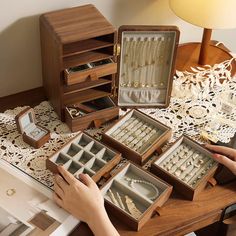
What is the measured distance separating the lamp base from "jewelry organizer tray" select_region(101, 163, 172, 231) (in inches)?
21.2

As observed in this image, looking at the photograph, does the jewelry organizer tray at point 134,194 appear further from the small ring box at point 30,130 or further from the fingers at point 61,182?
the small ring box at point 30,130

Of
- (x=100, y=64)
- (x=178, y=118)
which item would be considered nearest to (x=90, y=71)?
(x=100, y=64)

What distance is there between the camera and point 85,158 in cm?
129

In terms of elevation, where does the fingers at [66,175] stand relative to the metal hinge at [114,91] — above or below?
below

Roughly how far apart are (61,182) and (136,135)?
11.0 inches

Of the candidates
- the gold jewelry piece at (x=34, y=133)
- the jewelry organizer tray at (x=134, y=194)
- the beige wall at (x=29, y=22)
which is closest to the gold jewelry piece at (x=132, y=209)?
the jewelry organizer tray at (x=134, y=194)

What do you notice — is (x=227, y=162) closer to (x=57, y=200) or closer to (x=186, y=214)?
(x=186, y=214)

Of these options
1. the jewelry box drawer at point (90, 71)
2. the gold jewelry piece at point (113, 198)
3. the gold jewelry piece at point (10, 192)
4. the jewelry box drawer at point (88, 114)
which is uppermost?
the jewelry box drawer at point (90, 71)

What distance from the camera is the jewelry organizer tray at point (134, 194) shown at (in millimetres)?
1146

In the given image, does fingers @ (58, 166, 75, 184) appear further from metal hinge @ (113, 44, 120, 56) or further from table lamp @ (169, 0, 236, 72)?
table lamp @ (169, 0, 236, 72)

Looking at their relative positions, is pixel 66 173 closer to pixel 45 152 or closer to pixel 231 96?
pixel 45 152

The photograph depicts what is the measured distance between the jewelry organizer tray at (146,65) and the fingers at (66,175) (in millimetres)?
374

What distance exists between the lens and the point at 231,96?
5.10 feet

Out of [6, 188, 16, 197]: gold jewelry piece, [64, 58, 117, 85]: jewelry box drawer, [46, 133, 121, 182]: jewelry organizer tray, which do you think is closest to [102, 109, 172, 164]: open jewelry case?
[46, 133, 121, 182]: jewelry organizer tray
